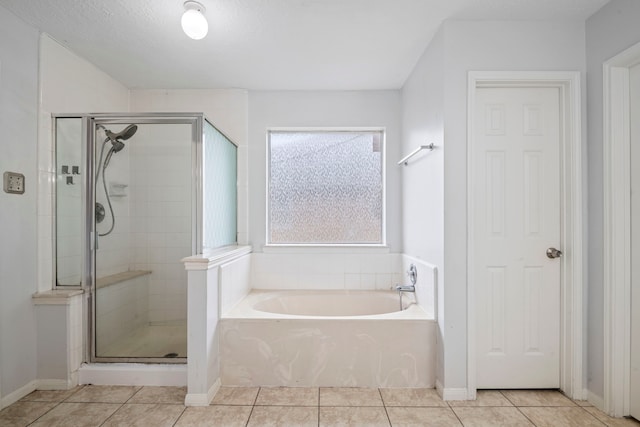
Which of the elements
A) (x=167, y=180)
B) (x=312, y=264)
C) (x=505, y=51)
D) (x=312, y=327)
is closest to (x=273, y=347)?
(x=312, y=327)

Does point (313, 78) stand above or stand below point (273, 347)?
above

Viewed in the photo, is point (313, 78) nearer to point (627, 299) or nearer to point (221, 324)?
point (221, 324)

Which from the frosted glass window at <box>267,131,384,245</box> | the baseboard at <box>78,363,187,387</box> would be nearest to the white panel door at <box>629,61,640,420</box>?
the frosted glass window at <box>267,131,384,245</box>

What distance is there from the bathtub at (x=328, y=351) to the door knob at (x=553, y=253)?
803mm

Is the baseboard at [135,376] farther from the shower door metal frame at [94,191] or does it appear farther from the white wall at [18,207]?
the white wall at [18,207]

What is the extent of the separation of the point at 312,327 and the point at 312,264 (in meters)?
0.93

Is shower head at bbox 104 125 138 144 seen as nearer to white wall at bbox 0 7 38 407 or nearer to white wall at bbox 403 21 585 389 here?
white wall at bbox 0 7 38 407

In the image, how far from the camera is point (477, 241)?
2.09 meters

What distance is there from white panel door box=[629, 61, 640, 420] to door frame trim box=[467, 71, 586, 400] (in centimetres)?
22

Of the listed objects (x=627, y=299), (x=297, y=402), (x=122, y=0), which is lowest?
(x=297, y=402)

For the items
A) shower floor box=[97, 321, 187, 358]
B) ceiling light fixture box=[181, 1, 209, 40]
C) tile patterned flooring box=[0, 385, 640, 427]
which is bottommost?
tile patterned flooring box=[0, 385, 640, 427]

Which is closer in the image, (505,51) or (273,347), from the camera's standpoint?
(505,51)

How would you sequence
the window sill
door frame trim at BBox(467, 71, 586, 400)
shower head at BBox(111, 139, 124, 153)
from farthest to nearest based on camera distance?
the window sill → shower head at BBox(111, 139, 124, 153) → door frame trim at BBox(467, 71, 586, 400)

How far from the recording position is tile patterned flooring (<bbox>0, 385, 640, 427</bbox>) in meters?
1.80
